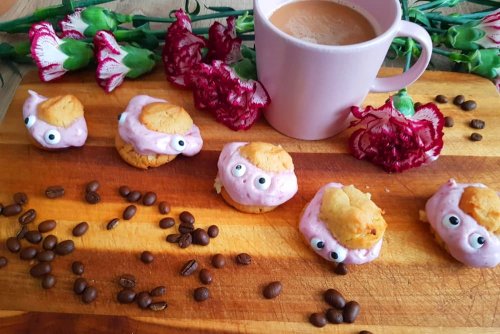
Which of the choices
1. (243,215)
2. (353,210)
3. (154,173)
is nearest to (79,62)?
(154,173)

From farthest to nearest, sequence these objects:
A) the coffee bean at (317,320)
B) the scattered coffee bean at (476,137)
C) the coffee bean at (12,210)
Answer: the scattered coffee bean at (476,137), the coffee bean at (12,210), the coffee bean at (317,320)

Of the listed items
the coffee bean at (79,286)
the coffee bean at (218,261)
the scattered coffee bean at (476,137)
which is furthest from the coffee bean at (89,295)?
the scattered coffee bean at (476,137)

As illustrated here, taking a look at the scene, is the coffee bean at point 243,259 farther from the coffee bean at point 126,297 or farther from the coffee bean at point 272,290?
the coffee bean at point 126,297

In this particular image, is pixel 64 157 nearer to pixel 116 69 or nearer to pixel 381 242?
pixel 116 69

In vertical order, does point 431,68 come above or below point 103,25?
A: below

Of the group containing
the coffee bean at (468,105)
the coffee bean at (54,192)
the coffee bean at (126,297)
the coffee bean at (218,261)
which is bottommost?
the coffee bean at (126,297)

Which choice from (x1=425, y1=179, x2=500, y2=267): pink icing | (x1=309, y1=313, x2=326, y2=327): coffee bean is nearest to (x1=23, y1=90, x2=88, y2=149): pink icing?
(x1=309, y1=313, x2=326, y2=327): coffee bean

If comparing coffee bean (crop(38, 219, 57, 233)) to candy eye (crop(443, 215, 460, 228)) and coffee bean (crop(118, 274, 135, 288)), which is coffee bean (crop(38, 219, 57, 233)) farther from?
candy eye (crop(443, 215, 460, 228))
